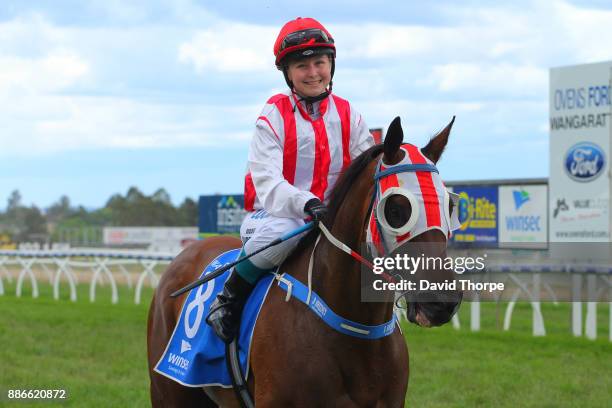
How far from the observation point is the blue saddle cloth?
365 cm

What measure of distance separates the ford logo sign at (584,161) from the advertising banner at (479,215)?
60.5 inches

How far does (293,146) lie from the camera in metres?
3.72

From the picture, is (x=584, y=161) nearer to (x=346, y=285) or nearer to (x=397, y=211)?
(x=346, y=285)

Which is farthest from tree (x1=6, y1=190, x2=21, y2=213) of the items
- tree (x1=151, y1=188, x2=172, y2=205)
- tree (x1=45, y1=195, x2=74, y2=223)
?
tree (x1=151, y1=188, x2=172, y2=205)

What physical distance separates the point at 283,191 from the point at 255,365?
2.30ft

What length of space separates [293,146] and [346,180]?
1.30 ft

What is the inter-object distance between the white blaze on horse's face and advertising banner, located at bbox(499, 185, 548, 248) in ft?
31.6

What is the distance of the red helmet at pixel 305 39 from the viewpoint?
3729mm

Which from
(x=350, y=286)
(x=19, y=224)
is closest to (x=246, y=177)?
(x=350, y=286)

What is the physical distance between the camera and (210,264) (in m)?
4.49

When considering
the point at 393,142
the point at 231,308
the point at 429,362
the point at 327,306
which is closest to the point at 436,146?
the point at 393,142

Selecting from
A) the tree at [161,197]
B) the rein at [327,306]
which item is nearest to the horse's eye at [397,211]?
the rein at [327,306]

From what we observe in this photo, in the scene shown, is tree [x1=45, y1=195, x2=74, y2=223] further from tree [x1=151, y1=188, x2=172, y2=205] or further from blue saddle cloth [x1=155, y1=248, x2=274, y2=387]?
blue saddle cloth [x1=155, y1=248, x2=274, y2=387]

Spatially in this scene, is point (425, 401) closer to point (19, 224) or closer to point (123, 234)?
point (123, 234)
